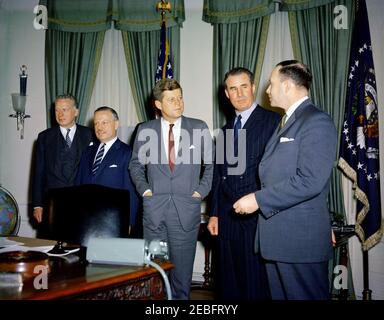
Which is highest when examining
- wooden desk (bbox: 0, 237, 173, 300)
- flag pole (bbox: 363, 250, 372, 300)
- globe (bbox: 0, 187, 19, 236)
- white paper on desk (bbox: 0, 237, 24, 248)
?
globe (bbox: 0, 187, 19, 236)

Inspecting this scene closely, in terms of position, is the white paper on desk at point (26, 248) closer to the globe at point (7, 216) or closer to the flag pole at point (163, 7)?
the globe at point (7, 216)

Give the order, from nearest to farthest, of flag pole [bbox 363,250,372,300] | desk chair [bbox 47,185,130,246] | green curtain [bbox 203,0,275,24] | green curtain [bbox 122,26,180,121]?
desk chair [bbox 47,185,130,246], flag pole [bbox 363,250,372,300], green curtain [bbox 203,0,275,24], green curtain [bbox 122,26,180,121]

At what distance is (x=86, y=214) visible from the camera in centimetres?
220

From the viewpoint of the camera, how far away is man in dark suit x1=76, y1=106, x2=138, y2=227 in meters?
Answer: 3.08

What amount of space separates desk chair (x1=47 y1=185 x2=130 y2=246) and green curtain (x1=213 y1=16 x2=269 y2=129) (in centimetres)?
238

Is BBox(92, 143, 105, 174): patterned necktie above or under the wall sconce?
under

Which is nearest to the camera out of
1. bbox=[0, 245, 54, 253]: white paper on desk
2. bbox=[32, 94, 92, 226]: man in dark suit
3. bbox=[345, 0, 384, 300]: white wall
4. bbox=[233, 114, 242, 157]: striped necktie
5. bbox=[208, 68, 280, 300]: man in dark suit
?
bbox=[0, 245, 54, 253]: white paper on desk

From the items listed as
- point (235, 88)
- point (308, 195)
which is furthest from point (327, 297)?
point (235, 88)

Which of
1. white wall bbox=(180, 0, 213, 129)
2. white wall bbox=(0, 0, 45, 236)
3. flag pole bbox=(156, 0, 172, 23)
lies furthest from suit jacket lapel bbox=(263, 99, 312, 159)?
white wall bbox=(0, 0, 45, 236)

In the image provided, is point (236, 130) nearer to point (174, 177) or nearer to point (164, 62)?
point (174, 177)

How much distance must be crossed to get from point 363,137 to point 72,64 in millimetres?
3563

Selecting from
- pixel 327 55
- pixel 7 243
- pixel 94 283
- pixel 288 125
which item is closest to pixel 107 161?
pixel 7 243

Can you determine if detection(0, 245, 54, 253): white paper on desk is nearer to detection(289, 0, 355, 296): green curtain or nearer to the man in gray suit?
the man in gray suit

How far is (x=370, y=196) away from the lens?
3.60 meters
